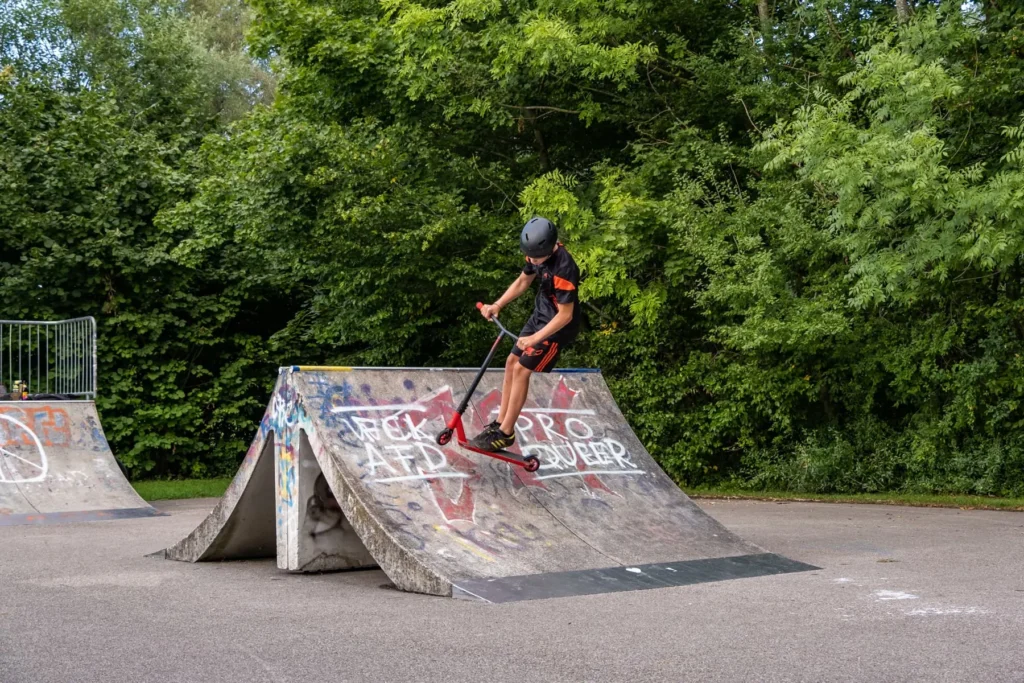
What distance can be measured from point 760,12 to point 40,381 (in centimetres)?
1261

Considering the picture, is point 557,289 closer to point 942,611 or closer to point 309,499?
point 309,499

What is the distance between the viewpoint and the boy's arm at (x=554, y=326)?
7.87m

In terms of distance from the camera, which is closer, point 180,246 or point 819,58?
point 819,58

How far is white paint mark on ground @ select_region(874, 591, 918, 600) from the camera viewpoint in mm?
6855

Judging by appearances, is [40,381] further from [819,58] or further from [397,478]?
[819,58]

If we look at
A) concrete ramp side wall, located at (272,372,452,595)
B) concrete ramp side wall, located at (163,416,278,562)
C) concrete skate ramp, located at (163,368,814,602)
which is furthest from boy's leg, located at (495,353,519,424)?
concrete ramp side wall, located at (163,416,278,562)

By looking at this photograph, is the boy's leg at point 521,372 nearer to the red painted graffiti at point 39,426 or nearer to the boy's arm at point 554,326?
the boy's arm at point 554,326

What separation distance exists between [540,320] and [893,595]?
3.04m

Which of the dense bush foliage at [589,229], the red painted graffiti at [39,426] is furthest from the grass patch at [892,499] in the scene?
the red painted graffiti at [39,426]

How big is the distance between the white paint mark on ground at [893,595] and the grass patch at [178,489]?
11.5m

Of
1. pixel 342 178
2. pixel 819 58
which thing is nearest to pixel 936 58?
pixel 819 58

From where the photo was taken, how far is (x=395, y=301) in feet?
61.3

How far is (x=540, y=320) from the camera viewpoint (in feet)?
27.1

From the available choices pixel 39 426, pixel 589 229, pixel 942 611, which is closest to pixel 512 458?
pixel 942 611
